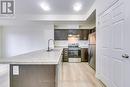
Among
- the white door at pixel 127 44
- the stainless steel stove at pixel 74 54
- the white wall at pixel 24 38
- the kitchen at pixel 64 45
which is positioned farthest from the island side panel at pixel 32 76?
the white wall at pixel 24 38

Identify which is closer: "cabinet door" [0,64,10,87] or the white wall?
"cabinet door" [0,64,10,87]

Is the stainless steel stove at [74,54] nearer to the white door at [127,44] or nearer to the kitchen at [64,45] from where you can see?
the kitchen at [64,45]

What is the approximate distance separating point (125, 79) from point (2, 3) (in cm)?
393

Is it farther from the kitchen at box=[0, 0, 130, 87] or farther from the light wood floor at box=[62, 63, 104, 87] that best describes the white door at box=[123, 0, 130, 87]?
the light wood floor at box=[62, 63, 104, 87]

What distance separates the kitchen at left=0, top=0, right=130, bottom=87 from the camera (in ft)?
8.73

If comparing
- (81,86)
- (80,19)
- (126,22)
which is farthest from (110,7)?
(80,19)

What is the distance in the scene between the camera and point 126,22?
2930mm

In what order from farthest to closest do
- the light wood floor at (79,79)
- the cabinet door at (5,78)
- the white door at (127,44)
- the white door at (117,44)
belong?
the light wood floor at (79,79) → the cabinet door at (5,78) → the white door at (117,44) → the white door at (127,44)

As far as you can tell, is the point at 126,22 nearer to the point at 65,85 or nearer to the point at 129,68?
the point at 129,68

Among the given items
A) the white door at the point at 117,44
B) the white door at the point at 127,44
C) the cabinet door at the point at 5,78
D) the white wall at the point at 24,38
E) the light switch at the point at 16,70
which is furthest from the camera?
the white wall at the point at 24,38

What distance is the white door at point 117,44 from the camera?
292cm

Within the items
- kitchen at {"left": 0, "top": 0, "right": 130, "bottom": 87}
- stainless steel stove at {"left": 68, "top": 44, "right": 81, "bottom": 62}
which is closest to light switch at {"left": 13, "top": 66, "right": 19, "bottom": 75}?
kitchen at {"left": 0, "top": 0, "right": 130, "bottom": 87}

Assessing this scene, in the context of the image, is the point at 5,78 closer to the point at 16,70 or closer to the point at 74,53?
the point at 16,70

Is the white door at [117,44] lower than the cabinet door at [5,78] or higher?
higher
